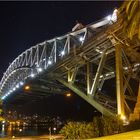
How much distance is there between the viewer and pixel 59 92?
3209 inches

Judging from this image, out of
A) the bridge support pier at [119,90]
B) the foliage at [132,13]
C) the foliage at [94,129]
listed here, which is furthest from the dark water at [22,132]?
the foliage at [132,13]

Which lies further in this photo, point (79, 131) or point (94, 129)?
point (94, 129)

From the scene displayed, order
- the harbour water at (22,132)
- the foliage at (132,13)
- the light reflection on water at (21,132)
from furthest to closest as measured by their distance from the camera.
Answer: the light reflection on water at (21,132) → the harbour water at (22,132) → the foliage at (132,13)

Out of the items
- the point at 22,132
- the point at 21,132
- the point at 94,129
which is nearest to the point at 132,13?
the point at 94,129

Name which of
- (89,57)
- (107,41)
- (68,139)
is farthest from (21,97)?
(68,139)

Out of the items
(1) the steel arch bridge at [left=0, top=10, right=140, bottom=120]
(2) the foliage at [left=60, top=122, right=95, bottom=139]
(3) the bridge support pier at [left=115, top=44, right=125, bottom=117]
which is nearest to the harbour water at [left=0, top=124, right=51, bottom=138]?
(1) the steel arch bridge at [left=0, top=10, right=140, bottom=120]

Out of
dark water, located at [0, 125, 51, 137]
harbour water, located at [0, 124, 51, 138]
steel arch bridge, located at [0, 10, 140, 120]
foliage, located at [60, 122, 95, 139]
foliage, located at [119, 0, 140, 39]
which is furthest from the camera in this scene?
dark water, located at [0, 125, 51, 137]

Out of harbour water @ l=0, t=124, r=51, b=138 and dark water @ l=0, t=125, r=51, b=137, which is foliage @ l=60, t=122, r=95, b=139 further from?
dark water @ l=0, t=125, r=51, b=137

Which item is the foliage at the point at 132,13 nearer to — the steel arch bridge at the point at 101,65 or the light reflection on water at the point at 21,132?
the steel arch bridge at the point at 101,65

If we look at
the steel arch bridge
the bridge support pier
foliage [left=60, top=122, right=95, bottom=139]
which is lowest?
foliage [left=60, top=122, right=95, bottom=139]

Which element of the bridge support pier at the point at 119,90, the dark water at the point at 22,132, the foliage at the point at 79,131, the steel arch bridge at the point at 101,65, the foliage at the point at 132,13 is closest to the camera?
the foliage at the point at 132,13

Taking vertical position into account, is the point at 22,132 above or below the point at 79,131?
above

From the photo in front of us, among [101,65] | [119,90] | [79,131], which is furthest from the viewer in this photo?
[101,65]

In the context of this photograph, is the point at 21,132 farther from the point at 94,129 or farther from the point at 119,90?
the point at 94,129
